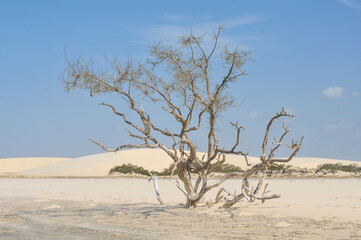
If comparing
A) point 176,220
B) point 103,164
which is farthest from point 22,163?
point 176,220

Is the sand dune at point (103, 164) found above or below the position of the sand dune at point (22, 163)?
below

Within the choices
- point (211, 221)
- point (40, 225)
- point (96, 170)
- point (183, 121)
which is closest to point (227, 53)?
point (183, 121)

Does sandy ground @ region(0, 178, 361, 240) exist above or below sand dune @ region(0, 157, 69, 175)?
below

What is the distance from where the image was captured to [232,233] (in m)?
10.9

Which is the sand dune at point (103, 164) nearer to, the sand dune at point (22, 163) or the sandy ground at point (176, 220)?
the sand dune at point (22, 163)

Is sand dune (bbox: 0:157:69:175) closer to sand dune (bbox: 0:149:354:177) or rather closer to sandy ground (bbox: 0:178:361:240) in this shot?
sand dune (bbox: 0:149:354:177)

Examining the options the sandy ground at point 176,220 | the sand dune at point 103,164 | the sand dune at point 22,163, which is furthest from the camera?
the sand dune at point 22,163

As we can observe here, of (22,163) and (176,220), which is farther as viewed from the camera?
(22,163)

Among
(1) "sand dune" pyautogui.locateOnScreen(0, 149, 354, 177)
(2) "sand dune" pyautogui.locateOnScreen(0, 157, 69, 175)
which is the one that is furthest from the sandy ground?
(2) "sand dune" pyautogui.locateOnScreen(0, 157, 69, 175)

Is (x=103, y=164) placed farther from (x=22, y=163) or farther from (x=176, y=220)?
(x=176, y=220)

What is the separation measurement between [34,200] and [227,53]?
990 centimetres

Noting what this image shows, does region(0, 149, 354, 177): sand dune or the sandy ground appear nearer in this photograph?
the sandy ground

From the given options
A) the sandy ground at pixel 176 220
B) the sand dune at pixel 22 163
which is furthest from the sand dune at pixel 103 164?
the sandy ground at pixel 176 220

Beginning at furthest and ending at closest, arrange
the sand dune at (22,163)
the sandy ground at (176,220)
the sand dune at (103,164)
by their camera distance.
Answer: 1. the sand dune at (22,163)
2. the sand dune at (103,164)
3. the sandy ground at (176,220)
